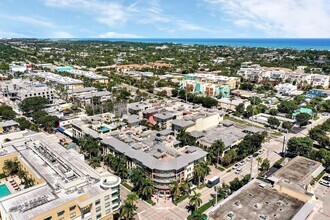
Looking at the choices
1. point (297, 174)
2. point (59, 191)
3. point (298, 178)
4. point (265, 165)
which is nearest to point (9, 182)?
point (59, 191)

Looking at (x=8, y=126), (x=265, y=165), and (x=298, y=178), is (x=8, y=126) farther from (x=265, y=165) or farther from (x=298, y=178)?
(x=298, y=178)

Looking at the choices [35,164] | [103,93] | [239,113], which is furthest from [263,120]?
[35,164]

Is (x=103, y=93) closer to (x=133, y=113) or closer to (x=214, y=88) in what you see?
(x=133, y=113)

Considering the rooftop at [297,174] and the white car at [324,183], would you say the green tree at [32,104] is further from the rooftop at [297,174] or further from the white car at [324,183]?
the white car at [324,183]

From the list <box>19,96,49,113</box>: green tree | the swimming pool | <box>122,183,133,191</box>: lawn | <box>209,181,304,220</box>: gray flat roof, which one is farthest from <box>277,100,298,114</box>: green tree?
the swimming pool

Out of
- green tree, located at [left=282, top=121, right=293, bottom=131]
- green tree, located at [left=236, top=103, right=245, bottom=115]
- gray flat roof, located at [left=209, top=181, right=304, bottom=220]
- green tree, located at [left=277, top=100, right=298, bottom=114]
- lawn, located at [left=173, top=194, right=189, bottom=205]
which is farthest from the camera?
green tree, located at [left=277, top=100, right=298, bottom=114]

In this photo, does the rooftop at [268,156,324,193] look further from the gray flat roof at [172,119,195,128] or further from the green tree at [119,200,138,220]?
the gray flat roof at [172,119,195,128]

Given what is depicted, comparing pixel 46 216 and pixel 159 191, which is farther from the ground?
pixel 46 216
